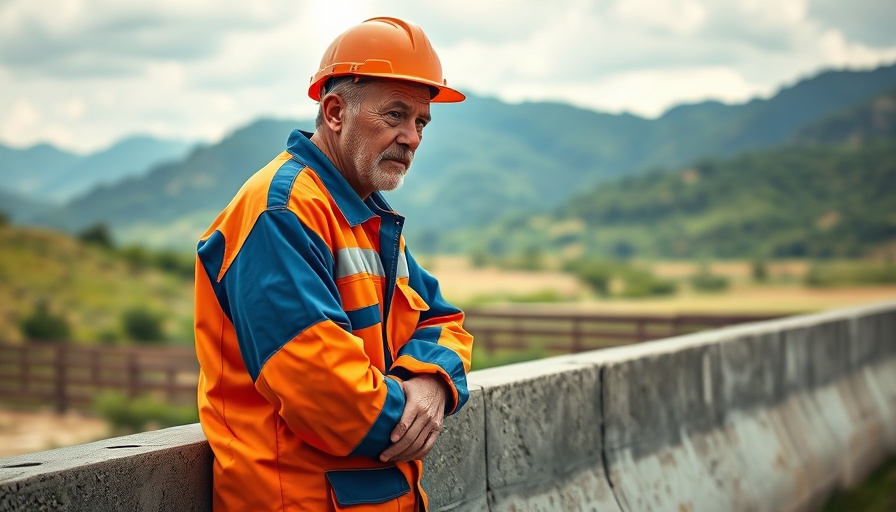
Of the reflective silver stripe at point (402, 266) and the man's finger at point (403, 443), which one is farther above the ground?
the reflective silver stripe at point (402, 266)

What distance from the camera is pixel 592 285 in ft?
286

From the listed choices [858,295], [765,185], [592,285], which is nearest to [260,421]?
[858,295]

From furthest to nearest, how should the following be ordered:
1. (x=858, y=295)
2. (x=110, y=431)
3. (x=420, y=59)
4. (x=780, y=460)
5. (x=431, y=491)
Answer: (x=858, y=295)
(x=110, y=431)
(x=780, y=460)
(x=431, y=491)
(x=420, y=59)

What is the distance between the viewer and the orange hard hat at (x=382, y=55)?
2.86m

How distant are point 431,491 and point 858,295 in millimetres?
78340

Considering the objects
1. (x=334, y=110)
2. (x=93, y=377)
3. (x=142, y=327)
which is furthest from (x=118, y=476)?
(x=142, y=327)

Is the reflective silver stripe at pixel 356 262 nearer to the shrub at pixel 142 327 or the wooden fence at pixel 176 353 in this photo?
the wooden fence at pixel 176 353

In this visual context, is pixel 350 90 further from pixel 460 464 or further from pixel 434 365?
pixel 460 464

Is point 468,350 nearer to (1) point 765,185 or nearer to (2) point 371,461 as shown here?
(2) point 371,461

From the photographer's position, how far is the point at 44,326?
54469mm

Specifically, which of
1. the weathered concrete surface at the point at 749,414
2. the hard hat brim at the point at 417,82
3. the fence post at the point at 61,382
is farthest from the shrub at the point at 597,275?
the hard hat brim at the point at 417,82

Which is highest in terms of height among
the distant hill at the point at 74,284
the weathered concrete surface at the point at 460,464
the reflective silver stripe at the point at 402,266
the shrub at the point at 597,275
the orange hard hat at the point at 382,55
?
the orange hard hat at the point at 382,55

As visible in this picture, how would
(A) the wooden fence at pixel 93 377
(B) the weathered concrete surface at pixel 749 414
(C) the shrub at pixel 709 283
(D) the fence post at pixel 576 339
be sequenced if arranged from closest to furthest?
(B) the weathered concrete surface at pixel 749 414 → (A) the wooden fence at pixel 93 377 → (D) the fence post at pixel 576 339 → (C) the shrub at pixel 709 283

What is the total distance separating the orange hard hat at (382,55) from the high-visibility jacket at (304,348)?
24cm
